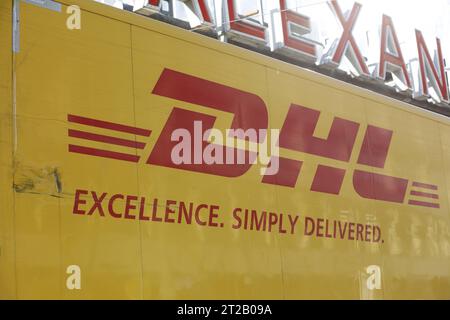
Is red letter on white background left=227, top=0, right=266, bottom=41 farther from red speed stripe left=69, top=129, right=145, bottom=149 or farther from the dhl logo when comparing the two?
red speed stripe left=69, top=129, right=145, bottom=149

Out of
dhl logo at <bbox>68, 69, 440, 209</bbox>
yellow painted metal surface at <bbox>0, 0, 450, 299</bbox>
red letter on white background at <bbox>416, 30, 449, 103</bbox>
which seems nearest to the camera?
yellow painted metal surface at <bbox>0, 0, 450, 299</bbox>

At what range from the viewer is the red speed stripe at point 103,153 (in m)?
3.62

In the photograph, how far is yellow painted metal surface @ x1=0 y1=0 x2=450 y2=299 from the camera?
11.1 ft

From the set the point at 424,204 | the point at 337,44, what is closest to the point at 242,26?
the point at 337,44

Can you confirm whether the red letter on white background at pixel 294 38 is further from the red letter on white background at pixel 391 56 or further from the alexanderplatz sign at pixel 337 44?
the red letter on white background at pixel 391 56

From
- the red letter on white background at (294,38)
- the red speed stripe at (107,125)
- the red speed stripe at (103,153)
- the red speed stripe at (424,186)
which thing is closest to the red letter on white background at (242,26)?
the red letter on white background at (294,38)

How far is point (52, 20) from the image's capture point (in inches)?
144

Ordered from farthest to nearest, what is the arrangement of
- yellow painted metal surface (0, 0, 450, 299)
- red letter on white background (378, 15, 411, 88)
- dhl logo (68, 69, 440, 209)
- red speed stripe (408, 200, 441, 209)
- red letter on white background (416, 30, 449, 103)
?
red letter on white background (416, 30, 449, 103), red letter on white background (378, 15, 411, 88), red speed stripe (408, 200, 441, 209), dhl logo (68, 69, 440, 209), yellow painted metal surface (0, 0, 450, 299)

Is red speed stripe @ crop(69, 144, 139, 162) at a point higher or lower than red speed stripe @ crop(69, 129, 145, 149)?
lower

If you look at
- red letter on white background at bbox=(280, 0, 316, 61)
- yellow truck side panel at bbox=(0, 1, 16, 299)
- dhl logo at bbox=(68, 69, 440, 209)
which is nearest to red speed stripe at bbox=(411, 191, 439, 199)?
dhl logo at bbox=(68, 69, 440, 209)

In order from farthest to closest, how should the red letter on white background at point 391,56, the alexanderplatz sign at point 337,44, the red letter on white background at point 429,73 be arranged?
the red letter on white background at point 429,73 < the red letter on white background at point 391,56 < the alexanderplatz sign at point 337,44

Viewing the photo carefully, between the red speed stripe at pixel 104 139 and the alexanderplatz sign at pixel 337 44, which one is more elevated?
the alexanderplatz sign at pixel 337 44

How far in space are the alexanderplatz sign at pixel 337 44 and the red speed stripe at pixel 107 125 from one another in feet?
5.87

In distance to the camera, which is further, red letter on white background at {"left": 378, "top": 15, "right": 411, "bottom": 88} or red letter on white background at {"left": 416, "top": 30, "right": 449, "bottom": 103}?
red letter on white background at {"left": 416, "top": 30, "right": 449, "bottom": 103}
